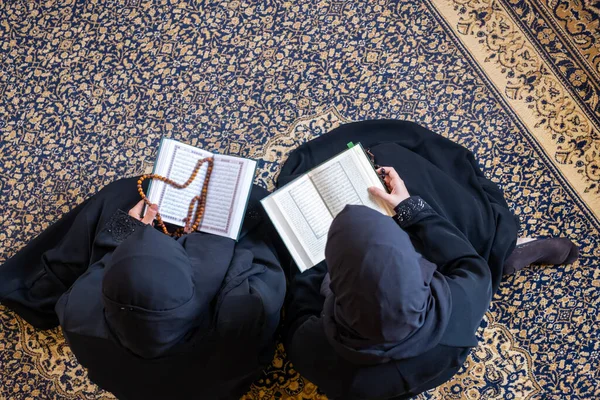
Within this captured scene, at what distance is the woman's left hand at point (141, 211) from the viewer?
144 centimetres

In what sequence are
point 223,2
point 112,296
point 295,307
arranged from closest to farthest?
point 112,296, point 295,307, point 223,2

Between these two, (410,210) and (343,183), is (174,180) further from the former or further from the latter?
(410,210)

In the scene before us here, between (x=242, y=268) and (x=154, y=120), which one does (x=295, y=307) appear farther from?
(x=154, y=120)

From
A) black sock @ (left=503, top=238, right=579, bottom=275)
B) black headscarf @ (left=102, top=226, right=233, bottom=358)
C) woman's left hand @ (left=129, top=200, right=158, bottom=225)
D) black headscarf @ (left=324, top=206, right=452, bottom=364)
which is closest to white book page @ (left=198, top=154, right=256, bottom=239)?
woman's left hand @ (left=129, top=200, right=158, bottom=225)

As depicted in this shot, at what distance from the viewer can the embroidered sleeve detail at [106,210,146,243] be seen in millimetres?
1432

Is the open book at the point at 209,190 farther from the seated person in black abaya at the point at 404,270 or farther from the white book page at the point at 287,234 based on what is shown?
the seated person in black abaya at the point at 404,270

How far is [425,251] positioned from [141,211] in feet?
2.60

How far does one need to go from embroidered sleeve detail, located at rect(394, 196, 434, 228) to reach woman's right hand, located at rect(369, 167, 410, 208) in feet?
0.06

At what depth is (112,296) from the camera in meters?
1.08

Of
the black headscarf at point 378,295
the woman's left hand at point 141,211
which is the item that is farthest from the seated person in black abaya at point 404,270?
the woman's left hand at point 141,211

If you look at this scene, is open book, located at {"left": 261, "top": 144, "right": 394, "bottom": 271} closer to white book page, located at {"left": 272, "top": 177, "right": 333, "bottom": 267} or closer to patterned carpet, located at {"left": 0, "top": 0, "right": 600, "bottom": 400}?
white book page, located at {"left": 272, "top": 177, "right": 333, "bottom": 267}

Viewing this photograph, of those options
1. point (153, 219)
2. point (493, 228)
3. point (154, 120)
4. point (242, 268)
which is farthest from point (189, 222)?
point (493, 228)

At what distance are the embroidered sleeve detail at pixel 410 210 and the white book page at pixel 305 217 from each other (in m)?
0.19

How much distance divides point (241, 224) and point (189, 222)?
148 mm
